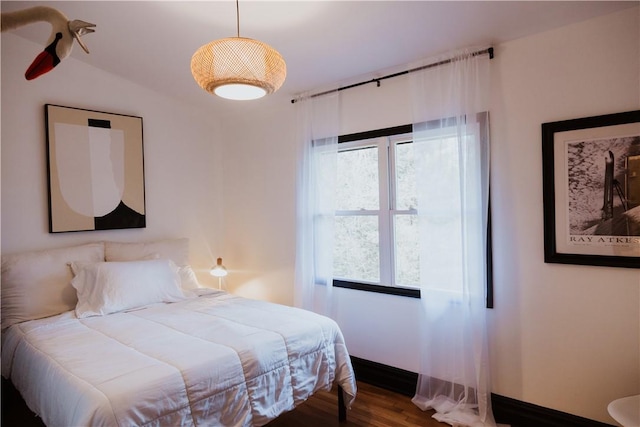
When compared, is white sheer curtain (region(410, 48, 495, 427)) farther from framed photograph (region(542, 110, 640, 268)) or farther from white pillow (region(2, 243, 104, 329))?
white pillow (region(2, 243, 104, 329))

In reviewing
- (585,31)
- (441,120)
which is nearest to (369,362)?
(441,120)

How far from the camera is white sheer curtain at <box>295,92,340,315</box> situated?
3.15 m

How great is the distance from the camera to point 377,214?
9.92ft

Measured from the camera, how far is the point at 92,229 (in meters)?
3.21

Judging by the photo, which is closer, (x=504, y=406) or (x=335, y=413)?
(x=504, y=406)

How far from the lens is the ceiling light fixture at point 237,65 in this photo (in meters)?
1.73

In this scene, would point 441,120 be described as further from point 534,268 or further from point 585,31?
point 534,268

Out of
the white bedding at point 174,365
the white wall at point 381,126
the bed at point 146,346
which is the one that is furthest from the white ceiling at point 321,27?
the white bedding at point 174,365

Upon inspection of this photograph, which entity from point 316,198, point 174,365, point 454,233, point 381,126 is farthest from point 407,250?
point 174,365

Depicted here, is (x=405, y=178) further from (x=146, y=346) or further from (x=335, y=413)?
(x=146, y=346)

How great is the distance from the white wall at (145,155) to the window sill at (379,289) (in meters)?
1.59

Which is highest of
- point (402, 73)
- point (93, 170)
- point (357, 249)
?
point (402, 73)

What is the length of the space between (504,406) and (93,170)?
3.46m

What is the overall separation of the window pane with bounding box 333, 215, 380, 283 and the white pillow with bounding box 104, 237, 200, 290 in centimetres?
128
